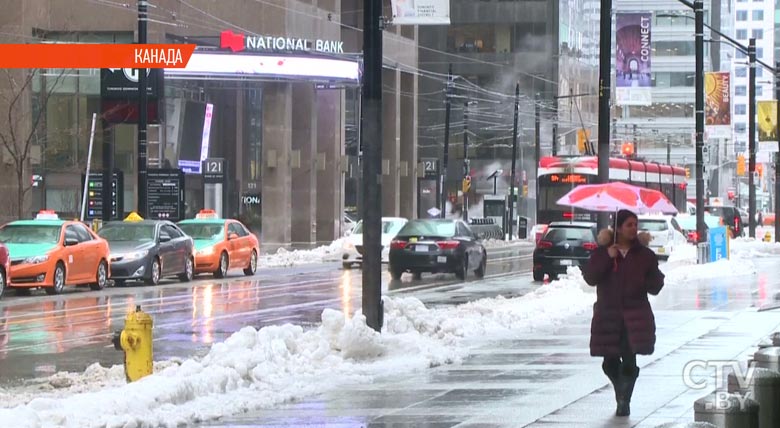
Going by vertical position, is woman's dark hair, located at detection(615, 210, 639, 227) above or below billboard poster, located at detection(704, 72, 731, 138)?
below

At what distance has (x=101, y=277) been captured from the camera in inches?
Answer: 1204

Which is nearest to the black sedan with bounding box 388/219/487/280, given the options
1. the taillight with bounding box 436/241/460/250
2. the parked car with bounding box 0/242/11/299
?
the taillight with bounding box 436/241/460/250

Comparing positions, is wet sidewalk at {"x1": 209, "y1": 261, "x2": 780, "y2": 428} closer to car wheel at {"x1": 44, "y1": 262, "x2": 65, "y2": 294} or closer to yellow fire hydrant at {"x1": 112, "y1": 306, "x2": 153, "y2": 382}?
yellow fire hydrant at {"x1": 112, "y1": 306, "x2": 153, "y2": 382}

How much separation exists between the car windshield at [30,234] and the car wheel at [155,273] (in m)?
3.41

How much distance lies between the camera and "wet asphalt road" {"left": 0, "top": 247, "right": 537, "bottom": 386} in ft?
55.7

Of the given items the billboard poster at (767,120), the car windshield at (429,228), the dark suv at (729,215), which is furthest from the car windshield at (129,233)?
the dark suv at (729,215)

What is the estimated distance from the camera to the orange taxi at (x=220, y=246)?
35.9 m

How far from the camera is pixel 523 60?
334 feet

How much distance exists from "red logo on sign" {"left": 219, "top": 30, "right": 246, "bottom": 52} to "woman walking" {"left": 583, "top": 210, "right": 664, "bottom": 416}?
148 feet

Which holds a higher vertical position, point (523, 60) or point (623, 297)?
point (523, 60)

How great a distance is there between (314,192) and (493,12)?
41.6m

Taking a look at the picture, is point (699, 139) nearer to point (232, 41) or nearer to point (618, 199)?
point (618, 199)

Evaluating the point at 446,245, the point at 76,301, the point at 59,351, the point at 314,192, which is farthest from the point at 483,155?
the point at 59,351

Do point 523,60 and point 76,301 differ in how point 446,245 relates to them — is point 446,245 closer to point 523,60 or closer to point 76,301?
point 76,301
